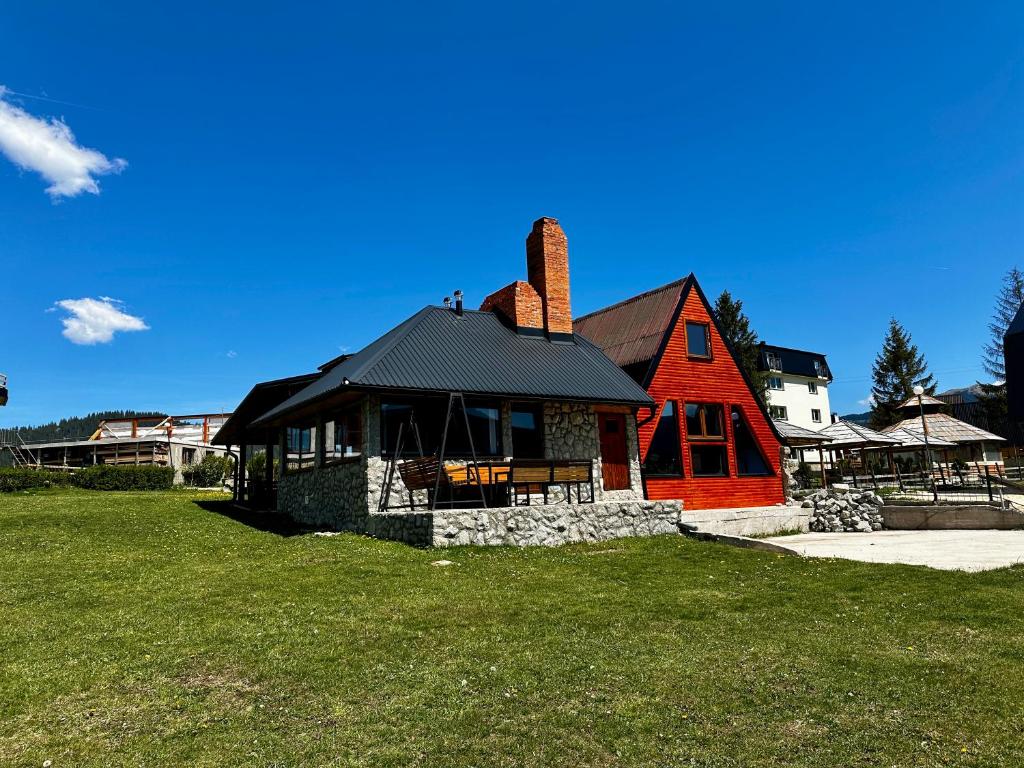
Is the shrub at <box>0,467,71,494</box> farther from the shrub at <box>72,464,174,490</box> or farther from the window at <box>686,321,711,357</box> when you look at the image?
the window at <box>686,321,711,357</box>

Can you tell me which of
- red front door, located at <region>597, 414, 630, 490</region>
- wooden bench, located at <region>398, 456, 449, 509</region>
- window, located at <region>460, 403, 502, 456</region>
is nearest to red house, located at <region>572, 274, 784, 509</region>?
red front door, located at <region>597, 414, 630, 490</region>

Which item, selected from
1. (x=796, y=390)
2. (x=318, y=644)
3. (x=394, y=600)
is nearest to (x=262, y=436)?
(x=394, y=600)

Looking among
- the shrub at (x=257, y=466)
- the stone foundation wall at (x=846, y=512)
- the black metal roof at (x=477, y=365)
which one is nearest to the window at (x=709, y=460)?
the stone foundation wall at (x=846, y=512)

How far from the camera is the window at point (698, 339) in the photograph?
835 inches

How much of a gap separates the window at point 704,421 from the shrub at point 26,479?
26882 millimetres

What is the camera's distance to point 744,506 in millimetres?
20516

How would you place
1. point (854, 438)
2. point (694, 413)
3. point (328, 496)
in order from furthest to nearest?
point (854, 438), point (694, 413), point (328, 496)

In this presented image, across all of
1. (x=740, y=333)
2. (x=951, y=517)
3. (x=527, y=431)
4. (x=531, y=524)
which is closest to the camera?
(x=531, y=524)

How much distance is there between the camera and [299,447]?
20.6 metres

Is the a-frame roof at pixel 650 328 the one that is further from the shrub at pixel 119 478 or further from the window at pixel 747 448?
the shrub at pixel 119 478

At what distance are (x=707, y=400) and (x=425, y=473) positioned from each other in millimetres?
10312

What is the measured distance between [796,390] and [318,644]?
168 ft

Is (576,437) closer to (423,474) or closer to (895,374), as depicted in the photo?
(423,474)

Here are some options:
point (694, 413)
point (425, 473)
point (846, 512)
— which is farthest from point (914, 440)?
point (425, 473)
